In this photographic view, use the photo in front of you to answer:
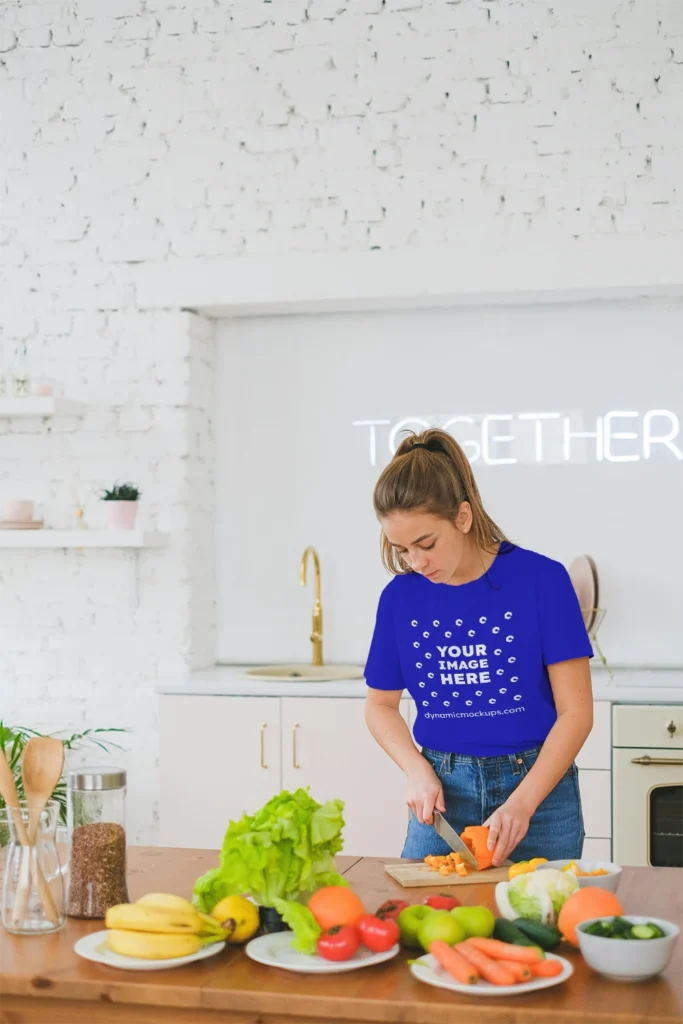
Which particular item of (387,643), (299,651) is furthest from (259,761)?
(387,643)

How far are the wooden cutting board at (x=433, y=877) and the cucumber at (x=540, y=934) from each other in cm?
34

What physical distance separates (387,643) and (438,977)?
3.30ft

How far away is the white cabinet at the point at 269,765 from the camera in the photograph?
157 inches

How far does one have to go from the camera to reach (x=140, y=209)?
4516 millimetres

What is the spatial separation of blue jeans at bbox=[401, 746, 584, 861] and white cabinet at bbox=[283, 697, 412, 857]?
4.94 feet

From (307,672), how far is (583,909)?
9.22 ft

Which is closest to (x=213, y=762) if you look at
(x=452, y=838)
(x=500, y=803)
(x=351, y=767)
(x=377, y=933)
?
(x=351, y=767)

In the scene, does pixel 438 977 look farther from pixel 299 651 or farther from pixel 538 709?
pixel 299 651

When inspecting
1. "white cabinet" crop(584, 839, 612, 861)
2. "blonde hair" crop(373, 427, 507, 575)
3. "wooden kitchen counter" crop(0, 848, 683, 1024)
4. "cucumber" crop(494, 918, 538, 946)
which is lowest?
"white cabinet" crop(584, 839, 612, 861)

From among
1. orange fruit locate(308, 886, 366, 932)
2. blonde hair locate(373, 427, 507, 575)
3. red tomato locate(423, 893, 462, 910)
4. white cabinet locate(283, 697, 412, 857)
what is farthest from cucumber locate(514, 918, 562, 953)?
white cabinet locate(283, 697, 412, 857)

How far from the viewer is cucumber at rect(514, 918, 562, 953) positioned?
5.60ft

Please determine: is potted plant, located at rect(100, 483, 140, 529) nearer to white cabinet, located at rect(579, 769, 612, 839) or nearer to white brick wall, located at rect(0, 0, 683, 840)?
white brick wall, located at rect(0, 0, 683, 840)

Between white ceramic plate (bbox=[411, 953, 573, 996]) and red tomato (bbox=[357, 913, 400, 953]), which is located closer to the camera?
white ceramic plate (bbox=[411, 953, 573, 996])

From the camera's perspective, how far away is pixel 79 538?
14.1 feet
